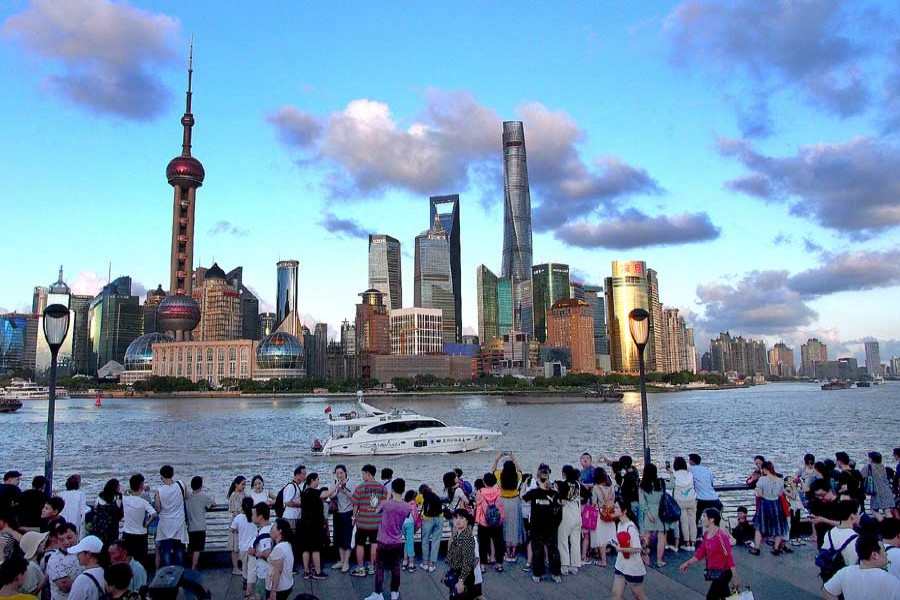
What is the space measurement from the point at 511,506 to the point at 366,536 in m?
2.60

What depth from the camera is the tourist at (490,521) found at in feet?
37.1

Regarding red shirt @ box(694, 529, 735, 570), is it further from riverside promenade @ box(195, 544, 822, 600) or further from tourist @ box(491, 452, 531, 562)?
tourist @ box(491, 452, 531, 562)

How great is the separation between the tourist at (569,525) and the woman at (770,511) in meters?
3.47

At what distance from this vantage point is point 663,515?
38.2 ft

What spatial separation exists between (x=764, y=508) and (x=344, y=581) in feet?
25.3

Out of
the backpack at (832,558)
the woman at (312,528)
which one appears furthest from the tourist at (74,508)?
the backpack at (832,558)

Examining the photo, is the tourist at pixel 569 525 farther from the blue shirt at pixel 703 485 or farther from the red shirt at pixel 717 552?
the red shirt at pixel 717 552

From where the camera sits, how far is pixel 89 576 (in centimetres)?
680

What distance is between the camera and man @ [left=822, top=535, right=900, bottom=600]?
6.18m

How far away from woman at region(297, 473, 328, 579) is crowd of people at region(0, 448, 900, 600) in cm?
2

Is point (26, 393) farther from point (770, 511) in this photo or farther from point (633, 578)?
point (633, 578)

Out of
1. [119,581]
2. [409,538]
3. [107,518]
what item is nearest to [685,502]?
[409,538]

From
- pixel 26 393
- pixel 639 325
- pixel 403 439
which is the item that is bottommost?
pixel 403 439

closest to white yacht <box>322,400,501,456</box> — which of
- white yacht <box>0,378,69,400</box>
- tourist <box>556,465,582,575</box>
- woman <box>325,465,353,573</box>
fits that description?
woman <box>325,465,353,573</box>
